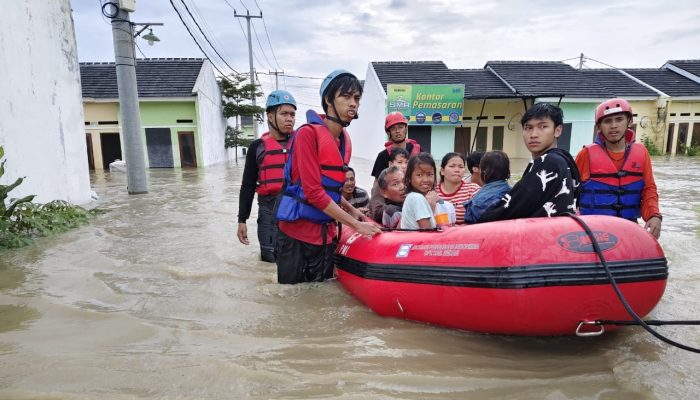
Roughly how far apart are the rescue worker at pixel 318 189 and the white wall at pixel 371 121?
16056 mm

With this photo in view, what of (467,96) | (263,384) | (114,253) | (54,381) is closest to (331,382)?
(263,384)

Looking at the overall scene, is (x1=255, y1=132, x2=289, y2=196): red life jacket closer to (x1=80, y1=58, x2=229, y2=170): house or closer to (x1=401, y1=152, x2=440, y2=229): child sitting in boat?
(x1=401, y1=152, x2=440, y2=229): child sitting in boat

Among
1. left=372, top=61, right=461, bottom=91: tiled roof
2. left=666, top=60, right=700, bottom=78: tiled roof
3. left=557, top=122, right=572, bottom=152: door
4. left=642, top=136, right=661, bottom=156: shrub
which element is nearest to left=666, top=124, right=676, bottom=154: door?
left=642, top=136, right=661, bottom=156: shrub

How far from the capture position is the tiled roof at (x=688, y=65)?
2280 cm

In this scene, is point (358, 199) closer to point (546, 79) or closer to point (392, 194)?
point (392, 194)

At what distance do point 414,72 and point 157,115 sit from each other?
11.8 metres

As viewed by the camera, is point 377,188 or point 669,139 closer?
point 377,188

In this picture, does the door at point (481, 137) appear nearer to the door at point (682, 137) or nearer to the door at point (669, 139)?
the door at point (669, 139)

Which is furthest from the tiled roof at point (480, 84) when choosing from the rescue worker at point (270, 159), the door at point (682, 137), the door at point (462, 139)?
the rescue worker at point (270, 159)

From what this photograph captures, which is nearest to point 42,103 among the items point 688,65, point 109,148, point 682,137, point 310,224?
point 310,224

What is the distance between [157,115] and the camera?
17938 mm

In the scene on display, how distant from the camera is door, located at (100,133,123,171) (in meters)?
17.9

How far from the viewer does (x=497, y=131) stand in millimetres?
20062

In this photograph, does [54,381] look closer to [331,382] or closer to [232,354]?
[232,354]
